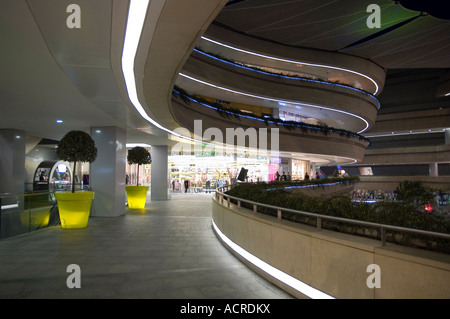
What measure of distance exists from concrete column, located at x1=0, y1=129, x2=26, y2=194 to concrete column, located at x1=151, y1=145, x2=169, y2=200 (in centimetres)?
823

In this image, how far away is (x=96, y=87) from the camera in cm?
670

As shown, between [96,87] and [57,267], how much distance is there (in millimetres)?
3618

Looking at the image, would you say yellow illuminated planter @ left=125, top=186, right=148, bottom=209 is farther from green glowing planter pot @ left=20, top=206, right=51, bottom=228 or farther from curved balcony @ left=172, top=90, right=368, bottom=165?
green glowing planter pot @ left=20, top=206, right=51, bottom=228

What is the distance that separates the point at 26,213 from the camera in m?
9.52

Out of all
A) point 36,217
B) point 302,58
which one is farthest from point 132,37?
point 302,58

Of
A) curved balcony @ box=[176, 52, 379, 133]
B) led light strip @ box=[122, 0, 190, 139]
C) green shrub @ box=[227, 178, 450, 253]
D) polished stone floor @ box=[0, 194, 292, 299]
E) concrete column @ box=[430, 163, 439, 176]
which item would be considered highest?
curved balcony @ box=[176, 52, 379, 133]

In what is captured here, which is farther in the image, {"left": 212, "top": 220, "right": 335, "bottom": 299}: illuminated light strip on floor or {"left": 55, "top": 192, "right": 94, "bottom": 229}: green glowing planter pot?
{"left": 55, "top": 192, "right": 94, "bottom": 229}: green glowing planter pot

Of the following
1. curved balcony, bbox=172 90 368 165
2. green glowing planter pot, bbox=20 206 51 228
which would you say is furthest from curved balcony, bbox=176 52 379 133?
green glowing planter pot, bbox=20 206 51 228

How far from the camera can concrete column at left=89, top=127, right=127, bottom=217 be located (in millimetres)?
13328

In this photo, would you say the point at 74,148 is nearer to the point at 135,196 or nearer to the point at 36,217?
the point at 36,217

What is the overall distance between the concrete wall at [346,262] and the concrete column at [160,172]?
1631 cm
